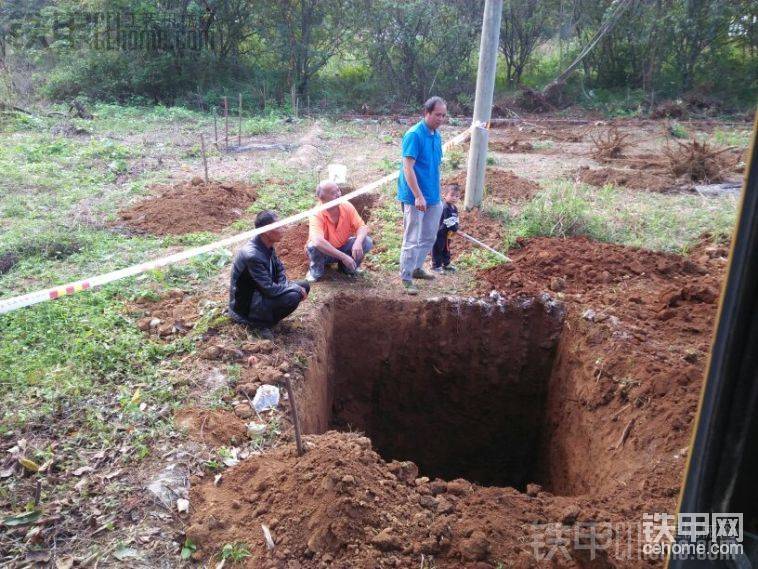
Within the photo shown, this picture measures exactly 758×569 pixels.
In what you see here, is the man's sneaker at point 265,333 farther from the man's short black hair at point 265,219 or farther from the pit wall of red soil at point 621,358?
the pit wall of red soil at point 621,358

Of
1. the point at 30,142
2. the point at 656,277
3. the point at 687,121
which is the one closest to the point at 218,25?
the point at 30,142

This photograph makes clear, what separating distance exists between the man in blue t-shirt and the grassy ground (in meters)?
0.60

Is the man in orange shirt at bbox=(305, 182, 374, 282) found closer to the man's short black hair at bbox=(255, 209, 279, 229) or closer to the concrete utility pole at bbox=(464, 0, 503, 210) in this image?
the man's short black hair at bbox=(255, 209, 279, 229)

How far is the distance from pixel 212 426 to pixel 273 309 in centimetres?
126

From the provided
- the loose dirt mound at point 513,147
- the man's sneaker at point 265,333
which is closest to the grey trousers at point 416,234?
the man's sneaker at point 265,333

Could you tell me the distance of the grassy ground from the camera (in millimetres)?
3613

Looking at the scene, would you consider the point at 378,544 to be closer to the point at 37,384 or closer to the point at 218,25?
the point at 37,384

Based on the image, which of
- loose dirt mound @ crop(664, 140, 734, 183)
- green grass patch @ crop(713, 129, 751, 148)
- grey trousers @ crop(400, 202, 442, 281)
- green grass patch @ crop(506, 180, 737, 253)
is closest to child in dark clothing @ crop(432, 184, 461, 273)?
grey trousers @ crop(400, 202, 442, 281)

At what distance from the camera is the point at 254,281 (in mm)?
4562

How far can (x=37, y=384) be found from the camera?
13.0 ft

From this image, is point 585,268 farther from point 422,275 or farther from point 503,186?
point 503,186

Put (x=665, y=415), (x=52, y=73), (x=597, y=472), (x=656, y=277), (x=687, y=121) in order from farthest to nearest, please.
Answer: (x=52, y=73) < (x=687, y=121) < (x=656, y=277) < (x=597, y=472) < (x=665, y=415)

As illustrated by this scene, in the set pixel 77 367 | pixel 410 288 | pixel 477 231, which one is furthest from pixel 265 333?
pixel 477 231

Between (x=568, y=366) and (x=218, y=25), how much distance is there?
16.8 meters
